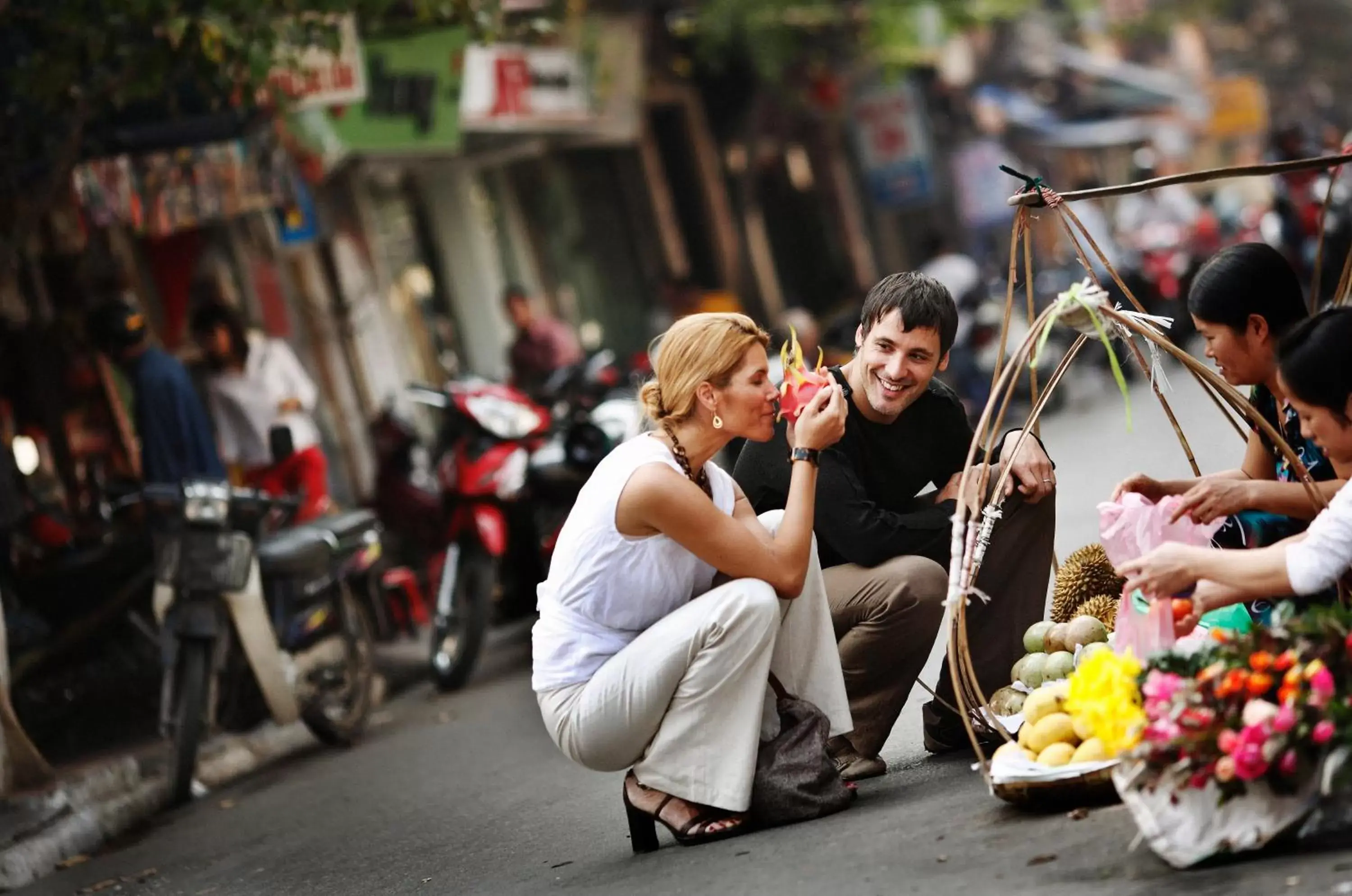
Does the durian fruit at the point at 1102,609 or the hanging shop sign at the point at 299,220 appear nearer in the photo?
the durian fruit at the point at 1102,609

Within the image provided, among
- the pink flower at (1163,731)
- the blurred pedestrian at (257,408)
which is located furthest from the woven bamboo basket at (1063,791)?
the blurred pedestrian at (257,408)

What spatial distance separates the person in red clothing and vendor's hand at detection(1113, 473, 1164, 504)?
10363 millimetres

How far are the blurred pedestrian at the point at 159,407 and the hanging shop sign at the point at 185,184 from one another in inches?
26.0

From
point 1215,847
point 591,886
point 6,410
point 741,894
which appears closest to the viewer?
point 1215,847

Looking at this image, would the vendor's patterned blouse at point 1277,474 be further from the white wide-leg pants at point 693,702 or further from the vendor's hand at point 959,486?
the white wide-leg pants at point 693,702

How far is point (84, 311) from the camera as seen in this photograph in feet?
37.9

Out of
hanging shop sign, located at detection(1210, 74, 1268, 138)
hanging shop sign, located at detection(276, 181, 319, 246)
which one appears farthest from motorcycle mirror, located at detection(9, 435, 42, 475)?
hanging shop sign, located at detection(1210, 74, 1268, 138)

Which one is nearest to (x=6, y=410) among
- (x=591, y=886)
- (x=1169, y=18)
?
(x=591, y=886)

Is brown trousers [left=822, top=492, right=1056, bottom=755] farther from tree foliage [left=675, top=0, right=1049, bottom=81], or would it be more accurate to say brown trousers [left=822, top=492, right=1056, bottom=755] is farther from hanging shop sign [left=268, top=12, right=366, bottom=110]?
tree foliage [left=675, top=0, right=1049, bottom=81]

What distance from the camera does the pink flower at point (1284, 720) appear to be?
3.82 m

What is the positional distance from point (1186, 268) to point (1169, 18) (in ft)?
70.4

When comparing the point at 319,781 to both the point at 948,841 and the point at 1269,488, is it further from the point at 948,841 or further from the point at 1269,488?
the point at 1269,488

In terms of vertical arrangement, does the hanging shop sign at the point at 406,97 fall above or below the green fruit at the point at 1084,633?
above

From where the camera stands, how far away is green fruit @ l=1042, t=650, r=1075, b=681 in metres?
5.27
